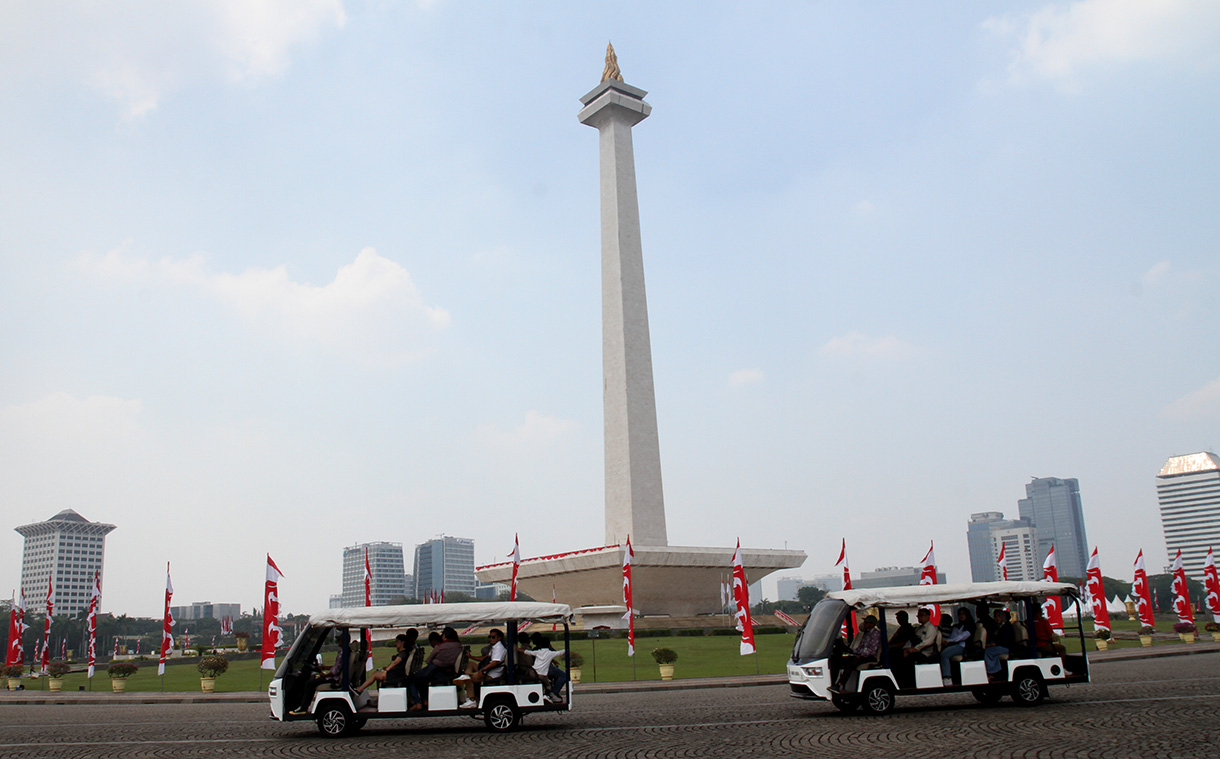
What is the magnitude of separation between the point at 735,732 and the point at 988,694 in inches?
178

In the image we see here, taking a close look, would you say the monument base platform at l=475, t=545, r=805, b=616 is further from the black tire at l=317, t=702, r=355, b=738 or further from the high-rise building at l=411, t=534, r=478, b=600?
the high-rise building at l=411, t=534, r=478, b=600

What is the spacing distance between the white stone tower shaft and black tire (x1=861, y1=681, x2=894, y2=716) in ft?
104

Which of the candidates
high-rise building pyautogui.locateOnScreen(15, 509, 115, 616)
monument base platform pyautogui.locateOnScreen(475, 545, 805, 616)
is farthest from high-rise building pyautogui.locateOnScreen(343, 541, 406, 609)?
monument base platform pyautogui.locateOnScreen(475, 545, 805, 616)

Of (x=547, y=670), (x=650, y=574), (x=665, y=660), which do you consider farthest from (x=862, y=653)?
(x=650, y=574)

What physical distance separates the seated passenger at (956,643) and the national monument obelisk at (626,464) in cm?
2988

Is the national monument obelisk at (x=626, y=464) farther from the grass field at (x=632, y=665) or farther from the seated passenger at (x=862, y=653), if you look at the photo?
the seated passenger at (x=862, y=653)

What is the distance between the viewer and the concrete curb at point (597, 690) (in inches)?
882

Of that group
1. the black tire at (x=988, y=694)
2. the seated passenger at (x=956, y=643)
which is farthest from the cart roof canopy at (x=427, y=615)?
the black tire at (x=988, y=694)

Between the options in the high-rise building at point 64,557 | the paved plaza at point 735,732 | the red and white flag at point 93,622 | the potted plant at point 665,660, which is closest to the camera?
the paved plaza at point 735,732

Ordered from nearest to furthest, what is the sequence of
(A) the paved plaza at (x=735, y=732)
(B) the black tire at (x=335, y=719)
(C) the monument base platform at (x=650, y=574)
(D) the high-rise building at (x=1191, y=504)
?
(A) the paved plaza at (x=735, y=732)
(B) the black tire at (x=335, y=719)
(C) the monument base platform at (x=650, y=574)
(D) the high-rise building at (x=1191, y=504)

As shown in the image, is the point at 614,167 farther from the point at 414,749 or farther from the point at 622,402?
the point at 414,749

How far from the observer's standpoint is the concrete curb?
22.4 metres

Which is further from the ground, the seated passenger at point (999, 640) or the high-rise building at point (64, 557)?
the high-rise building at point (64, 557)

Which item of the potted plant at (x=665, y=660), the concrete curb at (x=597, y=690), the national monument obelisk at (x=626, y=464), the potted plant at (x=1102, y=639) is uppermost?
the national monument obelisk at (x=626, y=464)
